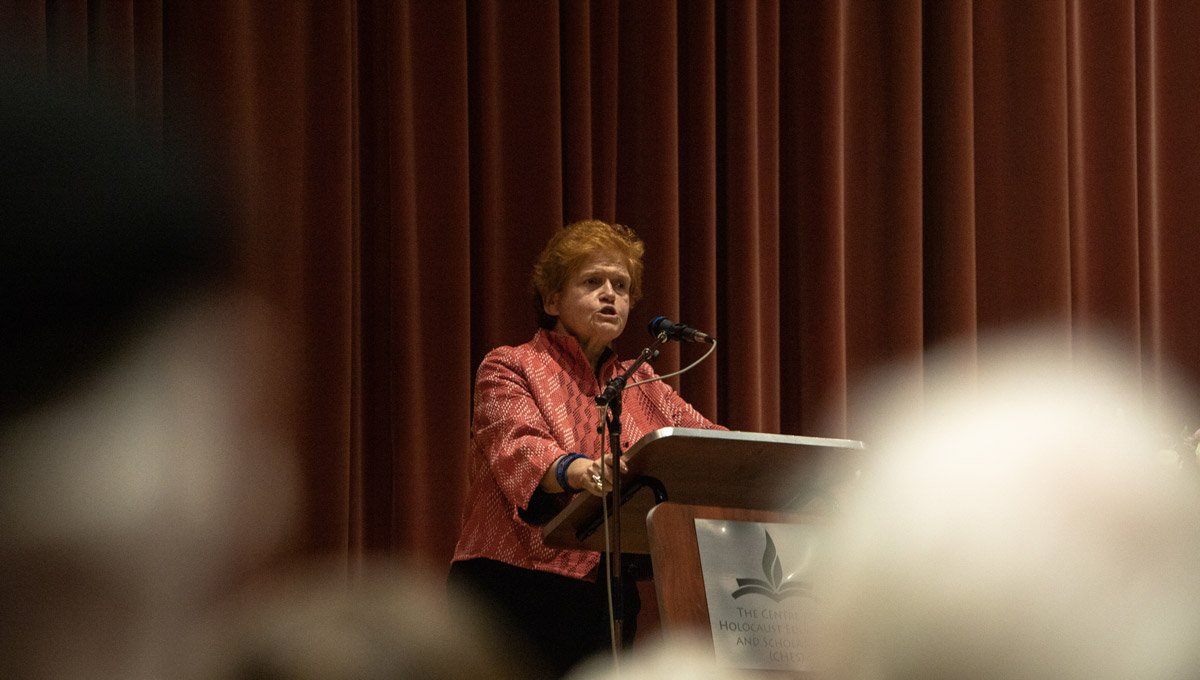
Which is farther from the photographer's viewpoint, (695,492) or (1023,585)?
(695,492)

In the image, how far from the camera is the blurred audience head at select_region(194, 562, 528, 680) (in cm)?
268

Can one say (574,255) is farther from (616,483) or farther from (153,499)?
(153,499)

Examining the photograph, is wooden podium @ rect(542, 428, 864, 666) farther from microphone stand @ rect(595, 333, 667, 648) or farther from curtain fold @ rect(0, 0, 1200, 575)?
curtain fold @ rect(0, 0, 1200, 575)

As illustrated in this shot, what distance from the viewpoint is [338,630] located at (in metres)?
2.79

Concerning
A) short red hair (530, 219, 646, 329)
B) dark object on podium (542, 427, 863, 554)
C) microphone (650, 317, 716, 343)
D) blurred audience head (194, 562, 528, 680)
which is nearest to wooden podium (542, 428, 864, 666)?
dark object on podium (542, 427, 863, 554)

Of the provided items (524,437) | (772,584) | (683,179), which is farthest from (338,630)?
(683,179)

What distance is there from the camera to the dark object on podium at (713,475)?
5.86 ft

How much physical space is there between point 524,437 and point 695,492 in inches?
13.9

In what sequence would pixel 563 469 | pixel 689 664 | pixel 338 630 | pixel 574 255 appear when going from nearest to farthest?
pixel 689 664 → pixel 563 469 → pixel 574 255 → pixel 338 630

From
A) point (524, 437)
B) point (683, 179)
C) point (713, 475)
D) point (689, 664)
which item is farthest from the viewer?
point (683, 179)

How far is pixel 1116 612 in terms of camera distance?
68.2 inches

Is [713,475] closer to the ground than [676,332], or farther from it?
closer to the ground

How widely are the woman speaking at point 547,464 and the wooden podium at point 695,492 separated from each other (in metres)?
0.11

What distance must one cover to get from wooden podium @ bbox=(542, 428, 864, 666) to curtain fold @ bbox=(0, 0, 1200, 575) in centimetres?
96
